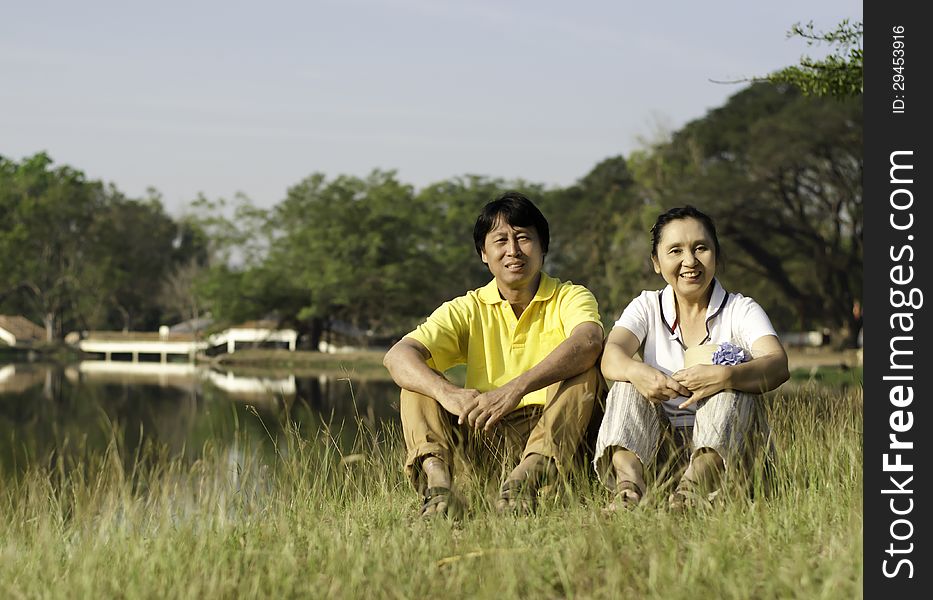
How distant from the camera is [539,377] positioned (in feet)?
11.6

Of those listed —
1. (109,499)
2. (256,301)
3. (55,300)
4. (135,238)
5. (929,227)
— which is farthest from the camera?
(135,238)

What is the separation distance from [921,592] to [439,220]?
41.7m

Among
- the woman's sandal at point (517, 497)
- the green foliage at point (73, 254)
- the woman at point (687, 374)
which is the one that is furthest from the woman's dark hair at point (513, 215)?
the green foliage at point (73, 254)

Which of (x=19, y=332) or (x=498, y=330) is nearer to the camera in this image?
(x=498, y=330)

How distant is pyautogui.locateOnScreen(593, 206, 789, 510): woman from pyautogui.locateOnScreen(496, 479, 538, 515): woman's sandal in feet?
0.79

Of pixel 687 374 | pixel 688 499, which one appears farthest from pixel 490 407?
pixel 688 499

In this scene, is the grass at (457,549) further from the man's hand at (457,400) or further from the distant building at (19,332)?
the distant building at (19,332)

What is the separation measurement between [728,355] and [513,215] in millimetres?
907

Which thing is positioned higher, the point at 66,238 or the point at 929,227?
the point at 66,238

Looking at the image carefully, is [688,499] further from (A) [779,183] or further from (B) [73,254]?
(B) [73,254]

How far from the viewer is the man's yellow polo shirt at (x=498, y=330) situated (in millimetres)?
3846

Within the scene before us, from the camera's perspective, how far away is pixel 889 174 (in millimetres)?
2834

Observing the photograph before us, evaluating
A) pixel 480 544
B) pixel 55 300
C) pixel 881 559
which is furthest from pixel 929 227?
pixel 55 300

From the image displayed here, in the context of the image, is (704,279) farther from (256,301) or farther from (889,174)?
(256,301)
